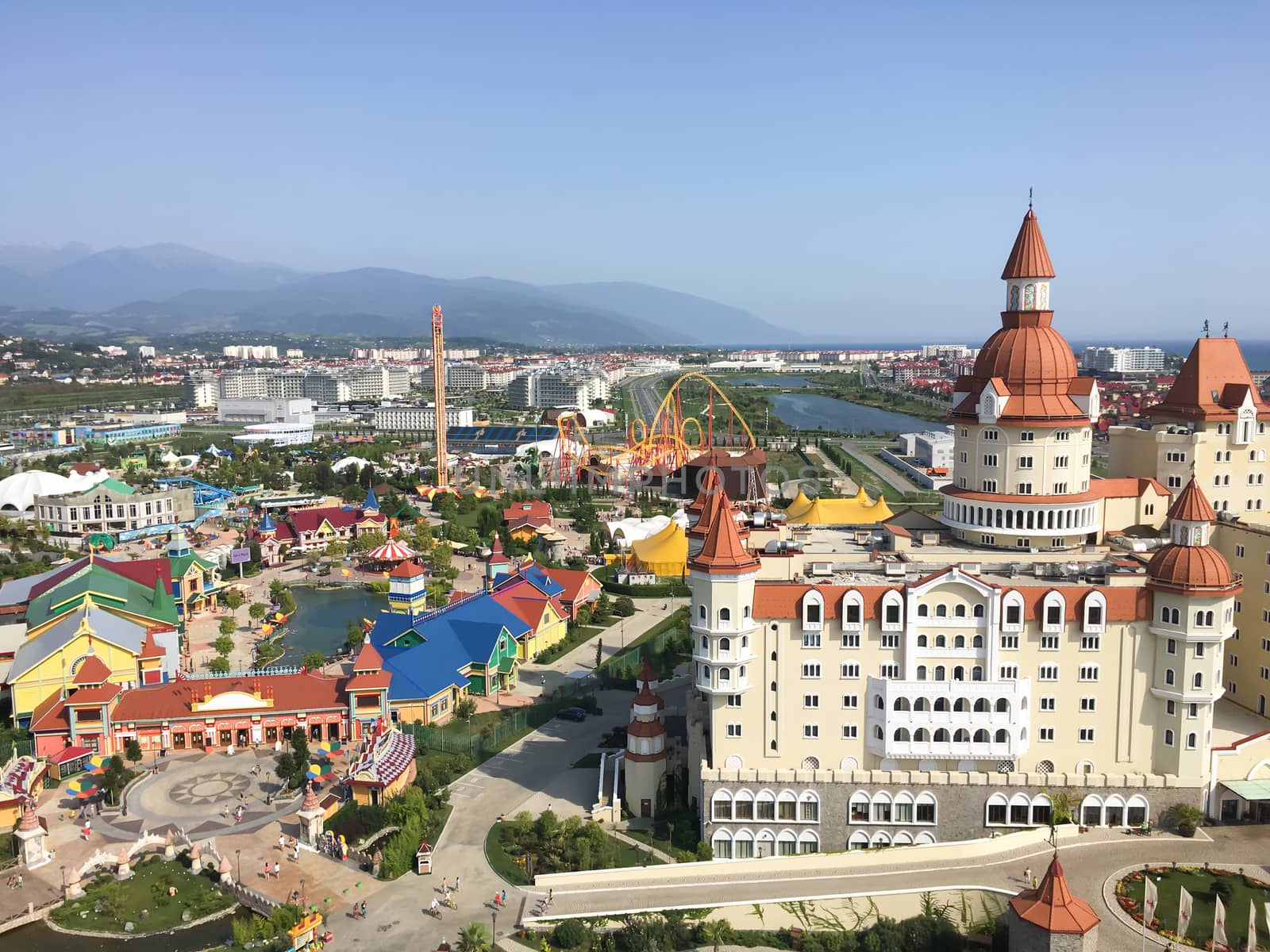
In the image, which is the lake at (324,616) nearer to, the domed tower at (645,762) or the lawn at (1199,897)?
the domed tower at (645,762)

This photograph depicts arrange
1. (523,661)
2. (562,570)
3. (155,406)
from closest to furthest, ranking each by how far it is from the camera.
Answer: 1. (523,661)
2. (562,570)
3. (155,406)

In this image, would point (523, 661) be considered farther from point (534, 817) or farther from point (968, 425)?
point (968, 425)

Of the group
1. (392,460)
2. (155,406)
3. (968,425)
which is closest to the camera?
(968,425)

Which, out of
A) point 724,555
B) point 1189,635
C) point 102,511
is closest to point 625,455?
→ point 102,511

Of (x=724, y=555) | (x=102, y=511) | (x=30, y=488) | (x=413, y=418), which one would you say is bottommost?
(x=102, y=511)

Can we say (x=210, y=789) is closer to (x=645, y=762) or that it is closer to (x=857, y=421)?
(x=645, y=762)

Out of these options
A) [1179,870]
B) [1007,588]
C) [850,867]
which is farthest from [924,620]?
[1179,870]
